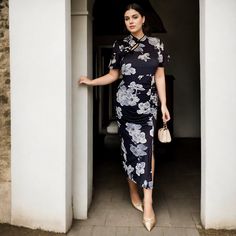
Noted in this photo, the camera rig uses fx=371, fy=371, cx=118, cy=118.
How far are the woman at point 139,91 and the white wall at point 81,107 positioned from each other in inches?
5.9

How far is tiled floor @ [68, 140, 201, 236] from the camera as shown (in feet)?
11.4

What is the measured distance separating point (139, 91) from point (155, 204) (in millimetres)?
1350

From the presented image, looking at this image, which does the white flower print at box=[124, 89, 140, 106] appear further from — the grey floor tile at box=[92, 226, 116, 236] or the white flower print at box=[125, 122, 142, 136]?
the grey floor tile at box=[92, 226, 116, 236]

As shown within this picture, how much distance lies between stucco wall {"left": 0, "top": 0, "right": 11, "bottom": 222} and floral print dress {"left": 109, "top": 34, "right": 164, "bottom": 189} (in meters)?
1.02

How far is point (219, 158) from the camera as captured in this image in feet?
10.8

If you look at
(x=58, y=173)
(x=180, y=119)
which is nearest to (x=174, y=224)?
(x=58, y=173)

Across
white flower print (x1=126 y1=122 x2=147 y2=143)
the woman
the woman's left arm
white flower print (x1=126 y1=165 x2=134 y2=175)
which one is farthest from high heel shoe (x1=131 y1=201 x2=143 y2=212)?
the woman's left arm

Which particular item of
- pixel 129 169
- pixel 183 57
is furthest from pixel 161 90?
pixel 183 57

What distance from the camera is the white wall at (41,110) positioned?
3.23 m

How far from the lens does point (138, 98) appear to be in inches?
140

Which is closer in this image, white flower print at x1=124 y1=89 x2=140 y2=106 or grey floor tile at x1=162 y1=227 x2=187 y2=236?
grey floor tile at x1=162 y1=227 x2=187 y2=236

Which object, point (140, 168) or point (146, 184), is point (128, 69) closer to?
point (140, 168)

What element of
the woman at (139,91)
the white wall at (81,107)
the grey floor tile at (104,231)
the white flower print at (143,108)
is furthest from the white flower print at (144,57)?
the grey floor tile at (104,231)

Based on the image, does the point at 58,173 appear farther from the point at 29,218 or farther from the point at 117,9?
the point at 117,9
